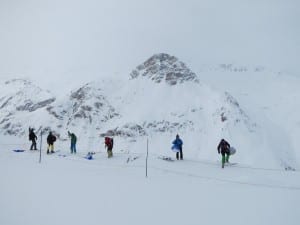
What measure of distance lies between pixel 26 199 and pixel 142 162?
11.8 metres

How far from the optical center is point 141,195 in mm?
13938

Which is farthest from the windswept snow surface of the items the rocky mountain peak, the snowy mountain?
the rocky mountain peak

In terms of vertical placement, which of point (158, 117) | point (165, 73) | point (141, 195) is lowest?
point (141, 195)

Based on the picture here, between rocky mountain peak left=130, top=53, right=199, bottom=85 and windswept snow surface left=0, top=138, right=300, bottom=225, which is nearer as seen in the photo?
windswept snow surface left=0, top=138, right=300, bottom=225

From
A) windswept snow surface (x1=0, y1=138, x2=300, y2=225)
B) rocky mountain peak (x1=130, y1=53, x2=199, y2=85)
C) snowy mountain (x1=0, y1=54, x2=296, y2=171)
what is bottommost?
windswept snow surface (x1=0, y1=138, x2=300, y2=225)

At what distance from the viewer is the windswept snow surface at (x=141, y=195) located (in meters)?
11.3

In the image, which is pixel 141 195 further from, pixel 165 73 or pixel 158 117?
pixel 165 73

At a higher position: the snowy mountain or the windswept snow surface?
the snowy mountain

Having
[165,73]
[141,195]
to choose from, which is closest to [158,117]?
[165,73]

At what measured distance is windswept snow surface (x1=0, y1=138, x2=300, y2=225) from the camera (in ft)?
37.2

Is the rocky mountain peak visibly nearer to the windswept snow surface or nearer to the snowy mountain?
the snowy mountain

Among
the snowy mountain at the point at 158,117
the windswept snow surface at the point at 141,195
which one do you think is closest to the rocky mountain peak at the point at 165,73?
the snowy mountain at the point at 158,117

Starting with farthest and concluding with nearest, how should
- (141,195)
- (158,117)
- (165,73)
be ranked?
(165,73), (158,117), (141,195)

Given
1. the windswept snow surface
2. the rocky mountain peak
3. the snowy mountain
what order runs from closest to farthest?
the windswept snow surface → the snowy mountain → the rocky mountain peak
